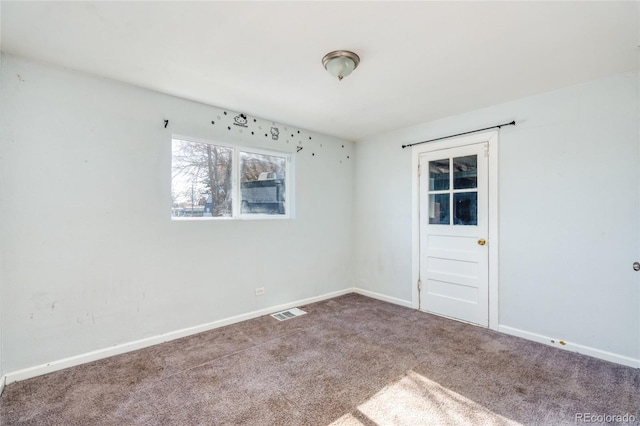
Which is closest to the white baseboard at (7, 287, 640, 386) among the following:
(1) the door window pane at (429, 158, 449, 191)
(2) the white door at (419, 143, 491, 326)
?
(2) the white door at (419, 143, 491, 326)

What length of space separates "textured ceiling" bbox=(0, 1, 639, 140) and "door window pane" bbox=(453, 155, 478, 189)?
0.69 m

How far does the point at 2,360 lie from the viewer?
2107 mm

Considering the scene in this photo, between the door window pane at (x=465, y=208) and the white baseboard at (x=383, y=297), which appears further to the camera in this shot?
the white baseboard at (x=383, y=297)

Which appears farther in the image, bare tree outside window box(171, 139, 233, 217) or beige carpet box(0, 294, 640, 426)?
bare tree outside window box(171, 139, 233, 217)

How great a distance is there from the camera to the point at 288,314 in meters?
3.58

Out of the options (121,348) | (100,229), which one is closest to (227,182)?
(100,229)

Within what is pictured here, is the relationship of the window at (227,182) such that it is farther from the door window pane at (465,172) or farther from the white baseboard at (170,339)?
the door window pane at (465,172)

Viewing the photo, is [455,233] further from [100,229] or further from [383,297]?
[100,229]

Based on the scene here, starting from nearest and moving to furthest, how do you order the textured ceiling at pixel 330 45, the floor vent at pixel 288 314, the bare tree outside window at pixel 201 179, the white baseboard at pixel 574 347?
the textured ceiling at pixel 330 45 < the white baseboard at pixel 574 347 < the bare tree outside window at pixel 201 179 < the floor vent at pixel 288 314

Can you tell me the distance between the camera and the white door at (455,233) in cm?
325

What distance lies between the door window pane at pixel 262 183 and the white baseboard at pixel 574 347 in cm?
286

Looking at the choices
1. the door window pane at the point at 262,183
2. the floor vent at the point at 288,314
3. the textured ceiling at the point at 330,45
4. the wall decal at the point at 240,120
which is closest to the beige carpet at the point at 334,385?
the floor vent at the point at 288,314

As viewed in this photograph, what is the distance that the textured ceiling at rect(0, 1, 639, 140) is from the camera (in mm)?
1694

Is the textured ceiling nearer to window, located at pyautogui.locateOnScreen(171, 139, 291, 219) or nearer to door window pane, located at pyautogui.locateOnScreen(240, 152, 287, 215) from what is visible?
window, located at pyautogui.locateOnScreen(171, 139, 291, 219)
